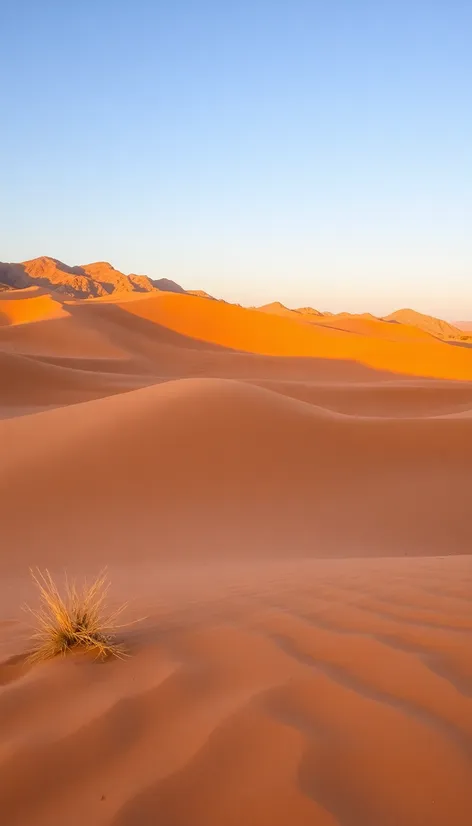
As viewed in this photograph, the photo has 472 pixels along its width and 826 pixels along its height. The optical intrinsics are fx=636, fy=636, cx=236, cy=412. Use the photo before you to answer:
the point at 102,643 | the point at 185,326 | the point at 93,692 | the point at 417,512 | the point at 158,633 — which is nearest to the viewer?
the point at 93,692

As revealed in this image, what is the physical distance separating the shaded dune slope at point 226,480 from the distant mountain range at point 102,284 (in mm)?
59549

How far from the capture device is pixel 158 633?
304cm

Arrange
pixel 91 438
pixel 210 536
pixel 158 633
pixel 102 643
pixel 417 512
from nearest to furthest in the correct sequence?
1. pixel 102 643
2. pixel 158 633
3. pixel 210 536
4. pixel 417 512
5. pixel 91 438

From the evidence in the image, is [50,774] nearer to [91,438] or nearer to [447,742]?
[447,742]

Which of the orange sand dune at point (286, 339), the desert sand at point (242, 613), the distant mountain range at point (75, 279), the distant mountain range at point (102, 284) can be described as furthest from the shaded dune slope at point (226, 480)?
the distant mountain range at point (75, 279)

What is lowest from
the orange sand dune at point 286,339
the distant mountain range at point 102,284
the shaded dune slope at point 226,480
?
the shaded dune slope at point 226,480

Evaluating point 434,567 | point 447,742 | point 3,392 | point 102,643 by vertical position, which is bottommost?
point 3,392

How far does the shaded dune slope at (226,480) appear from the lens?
737 centimetres

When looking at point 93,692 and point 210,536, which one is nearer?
point 93,692

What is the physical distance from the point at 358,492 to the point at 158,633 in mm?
6515

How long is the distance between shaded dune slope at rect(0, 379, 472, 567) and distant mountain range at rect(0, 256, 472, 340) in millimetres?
59549

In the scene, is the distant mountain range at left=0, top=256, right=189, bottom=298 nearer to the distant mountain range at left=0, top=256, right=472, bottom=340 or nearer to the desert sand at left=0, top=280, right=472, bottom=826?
the distant mountain range at left=0, top=256, right=472, bottom=340

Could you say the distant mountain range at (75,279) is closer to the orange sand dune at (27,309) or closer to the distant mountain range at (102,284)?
the distant mountain range at (102,284)

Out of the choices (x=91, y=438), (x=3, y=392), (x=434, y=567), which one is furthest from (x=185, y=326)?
(x=434, y=567)
